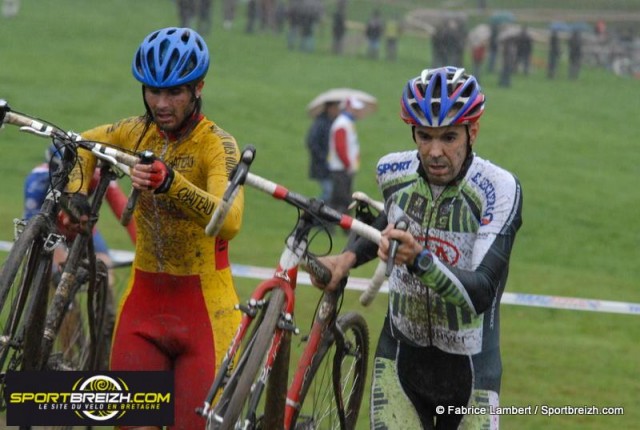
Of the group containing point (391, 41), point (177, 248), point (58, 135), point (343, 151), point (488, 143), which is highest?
point (391, 41)

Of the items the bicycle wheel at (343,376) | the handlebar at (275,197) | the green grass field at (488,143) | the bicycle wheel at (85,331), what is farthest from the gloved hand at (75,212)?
the green grass field at (488,143)

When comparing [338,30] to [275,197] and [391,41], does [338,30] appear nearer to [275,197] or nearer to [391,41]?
[391,41]

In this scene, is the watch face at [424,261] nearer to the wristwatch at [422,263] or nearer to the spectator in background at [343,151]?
the wristwatch at [422,263]

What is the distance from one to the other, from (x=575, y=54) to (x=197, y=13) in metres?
15.3

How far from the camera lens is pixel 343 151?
20.3m

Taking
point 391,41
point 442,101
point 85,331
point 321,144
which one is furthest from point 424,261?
point 391,41

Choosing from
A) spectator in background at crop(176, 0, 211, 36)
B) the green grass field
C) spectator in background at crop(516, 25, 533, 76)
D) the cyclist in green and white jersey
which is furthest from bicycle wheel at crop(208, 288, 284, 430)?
spectator in background at crop(516, 25, 533, 76)

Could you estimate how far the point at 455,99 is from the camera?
613 centimetres

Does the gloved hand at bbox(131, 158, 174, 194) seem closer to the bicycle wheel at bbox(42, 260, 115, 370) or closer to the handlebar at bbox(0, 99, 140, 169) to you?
the handlebar at bbox(0, 99, 140, 169)

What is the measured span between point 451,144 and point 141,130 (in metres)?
2.12

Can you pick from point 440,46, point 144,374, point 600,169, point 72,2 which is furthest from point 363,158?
point 72,2

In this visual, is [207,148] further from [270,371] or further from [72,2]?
[72,2]

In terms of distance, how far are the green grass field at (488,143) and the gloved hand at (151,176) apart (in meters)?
3.88

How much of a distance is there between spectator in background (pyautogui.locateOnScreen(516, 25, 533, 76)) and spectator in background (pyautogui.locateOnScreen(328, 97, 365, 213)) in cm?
3092
